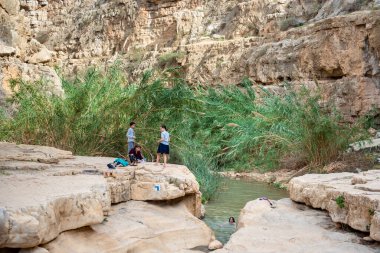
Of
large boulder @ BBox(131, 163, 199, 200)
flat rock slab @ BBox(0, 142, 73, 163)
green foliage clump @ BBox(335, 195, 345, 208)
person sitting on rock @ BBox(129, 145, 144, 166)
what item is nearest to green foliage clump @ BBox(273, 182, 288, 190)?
person sitting on rock @ BBox(129, 145, 144, 166)

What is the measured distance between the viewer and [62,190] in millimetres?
6539

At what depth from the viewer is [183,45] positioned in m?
27.6

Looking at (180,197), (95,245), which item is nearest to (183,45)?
(180,197)

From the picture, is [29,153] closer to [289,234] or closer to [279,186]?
[289,234]

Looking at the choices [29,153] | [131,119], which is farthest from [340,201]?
[131,119]

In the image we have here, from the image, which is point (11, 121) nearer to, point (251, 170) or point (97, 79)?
point (97, 79)

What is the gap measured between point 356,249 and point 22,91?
8.18 meters

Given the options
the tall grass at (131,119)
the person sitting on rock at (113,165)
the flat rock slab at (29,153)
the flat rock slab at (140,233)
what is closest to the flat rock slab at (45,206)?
the flat rock slab at (140,233)

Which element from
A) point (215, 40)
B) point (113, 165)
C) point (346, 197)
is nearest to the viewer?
point (346, 197)

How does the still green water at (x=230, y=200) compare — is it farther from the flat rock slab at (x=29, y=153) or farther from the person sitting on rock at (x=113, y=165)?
the flat rock slab at (x=29, y=153)

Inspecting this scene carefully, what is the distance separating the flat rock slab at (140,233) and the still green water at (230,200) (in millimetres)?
805

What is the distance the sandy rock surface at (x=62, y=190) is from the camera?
5.41m

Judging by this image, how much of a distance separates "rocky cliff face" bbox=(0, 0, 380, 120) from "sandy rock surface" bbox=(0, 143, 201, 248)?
4.59 metres

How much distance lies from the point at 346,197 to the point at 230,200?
514 cm
